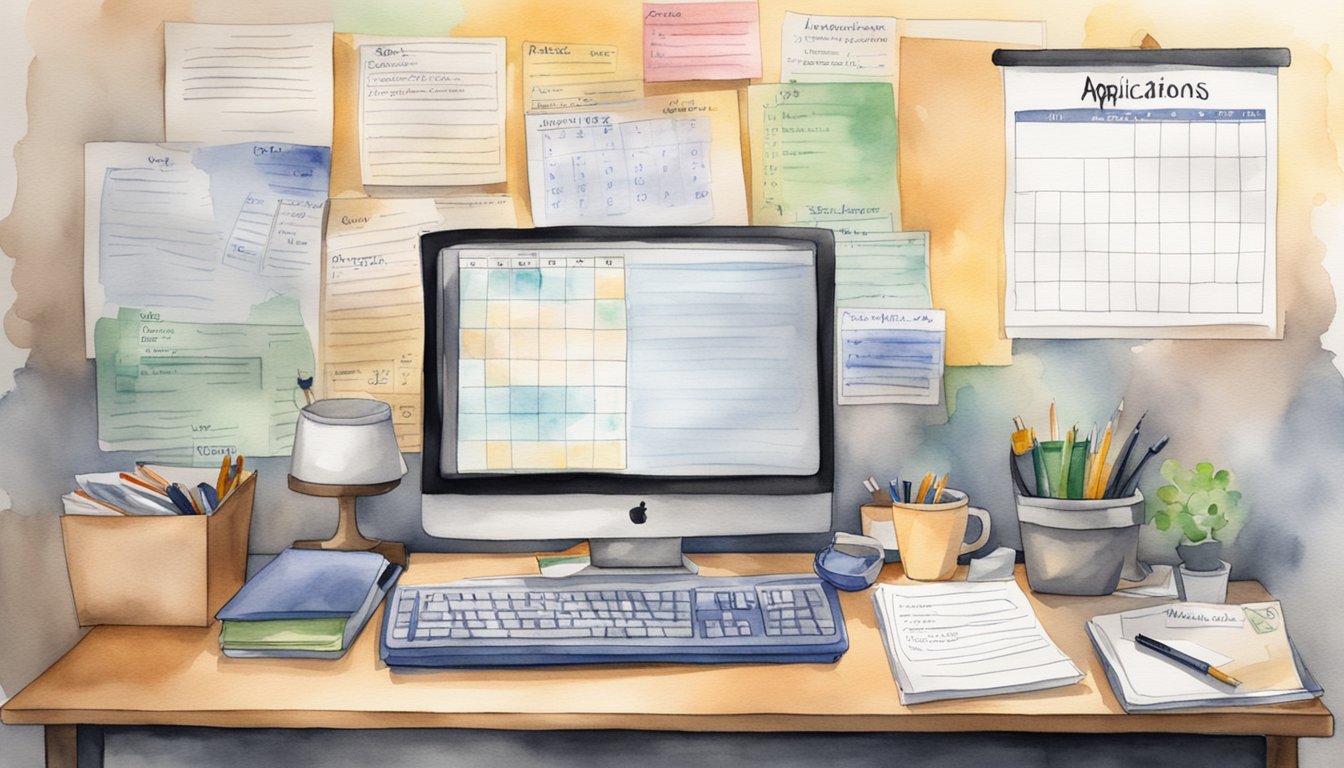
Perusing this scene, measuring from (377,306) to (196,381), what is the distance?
0.30 m

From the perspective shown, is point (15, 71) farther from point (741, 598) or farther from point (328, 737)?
point (741, 598)

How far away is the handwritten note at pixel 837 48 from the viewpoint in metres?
1.50

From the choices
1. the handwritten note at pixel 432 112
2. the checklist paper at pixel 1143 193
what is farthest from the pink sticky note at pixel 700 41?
the checklist paper at pixel 1143 193

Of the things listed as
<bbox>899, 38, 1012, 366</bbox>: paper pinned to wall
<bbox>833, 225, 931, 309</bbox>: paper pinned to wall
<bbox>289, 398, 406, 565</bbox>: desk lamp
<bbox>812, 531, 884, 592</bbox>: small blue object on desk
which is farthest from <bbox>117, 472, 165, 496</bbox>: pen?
<bbox>899, 38, 1012, 366</bbox>: paper pinned to wall

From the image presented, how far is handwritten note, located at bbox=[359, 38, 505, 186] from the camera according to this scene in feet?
4.92

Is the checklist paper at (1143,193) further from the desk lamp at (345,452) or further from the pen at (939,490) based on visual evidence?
the desk lamp at (345,452)

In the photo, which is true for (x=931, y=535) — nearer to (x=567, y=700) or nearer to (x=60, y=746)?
(x=567, y=700)

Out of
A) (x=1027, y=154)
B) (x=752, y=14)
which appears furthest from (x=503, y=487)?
(x=1027, y=154)

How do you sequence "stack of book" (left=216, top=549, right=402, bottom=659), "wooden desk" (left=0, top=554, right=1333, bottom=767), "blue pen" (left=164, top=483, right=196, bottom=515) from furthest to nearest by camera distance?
"blue pen" (left=164, top=483, right=196, bottom=515)
"stack of book" (left=216, top=549, right=402, bottom=659)
"wooden desk" (left=0, top=554, right=1333, bottom=767)

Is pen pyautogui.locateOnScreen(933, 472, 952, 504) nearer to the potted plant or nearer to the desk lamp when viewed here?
the potted plant

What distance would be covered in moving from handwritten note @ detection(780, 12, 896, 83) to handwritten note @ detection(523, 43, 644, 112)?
0.23 m

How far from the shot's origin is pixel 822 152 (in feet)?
4.96

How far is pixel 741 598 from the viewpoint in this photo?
128 cm

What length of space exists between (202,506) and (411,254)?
46 cm
